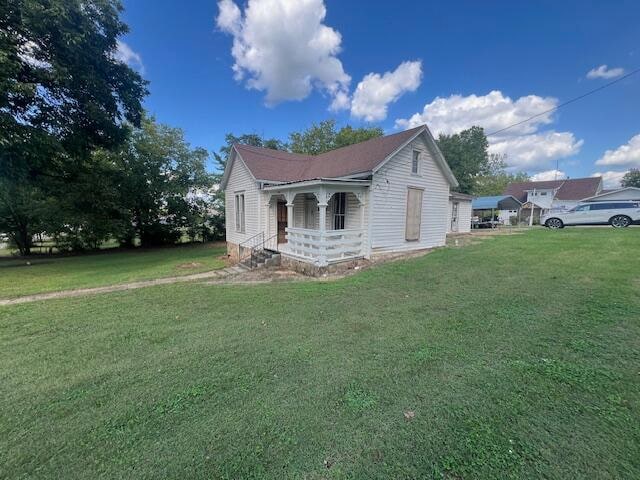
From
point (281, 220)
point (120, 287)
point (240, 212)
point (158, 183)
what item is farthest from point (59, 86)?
point (158, 183)

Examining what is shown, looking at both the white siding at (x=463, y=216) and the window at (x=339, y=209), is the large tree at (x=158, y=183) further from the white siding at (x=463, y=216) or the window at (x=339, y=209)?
the white siding at (x=463, y=216)

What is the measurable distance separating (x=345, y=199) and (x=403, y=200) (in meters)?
2.41

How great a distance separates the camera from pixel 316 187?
8734 millimetres

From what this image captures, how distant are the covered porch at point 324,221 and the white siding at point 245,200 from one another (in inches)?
36.7

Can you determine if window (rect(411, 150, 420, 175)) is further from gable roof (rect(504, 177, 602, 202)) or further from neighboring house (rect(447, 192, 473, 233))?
gable roof (rect(504, 177, 602, 202))

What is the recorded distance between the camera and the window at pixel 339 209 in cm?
1116

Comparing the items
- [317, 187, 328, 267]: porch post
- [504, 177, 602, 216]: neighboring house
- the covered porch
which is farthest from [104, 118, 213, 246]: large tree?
[504, 177, 602, 216]: neighboring house

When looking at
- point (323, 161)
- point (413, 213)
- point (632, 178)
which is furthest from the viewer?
point (632, 178)

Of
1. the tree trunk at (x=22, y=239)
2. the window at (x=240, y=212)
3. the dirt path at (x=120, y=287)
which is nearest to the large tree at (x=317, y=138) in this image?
the window at (x=240, y=212)

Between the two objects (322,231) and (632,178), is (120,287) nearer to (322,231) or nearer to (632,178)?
(322,231)

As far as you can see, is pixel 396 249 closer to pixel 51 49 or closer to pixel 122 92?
pixel 122 92

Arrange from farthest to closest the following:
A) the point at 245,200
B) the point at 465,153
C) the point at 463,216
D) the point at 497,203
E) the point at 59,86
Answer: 1. the point at 465,153
2. the point at 497,203
3. the point at 463,216
4. the point at 245,200
5. the point at 59,86

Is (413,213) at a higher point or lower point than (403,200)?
lower

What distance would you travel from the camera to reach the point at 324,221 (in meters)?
8.67
